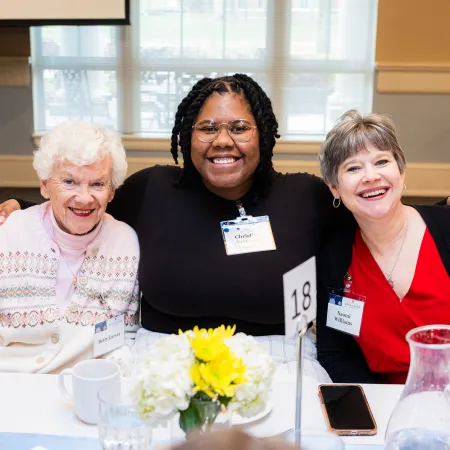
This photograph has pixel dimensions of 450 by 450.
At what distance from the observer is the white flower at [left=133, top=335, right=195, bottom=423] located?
0.97 metres

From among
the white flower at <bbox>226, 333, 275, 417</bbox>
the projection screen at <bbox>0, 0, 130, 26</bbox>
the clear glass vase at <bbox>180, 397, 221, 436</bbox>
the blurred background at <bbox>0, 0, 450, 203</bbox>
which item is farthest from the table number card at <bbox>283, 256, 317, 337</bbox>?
the blurred background at <bbox>0, 0, 450, 203</bbox>

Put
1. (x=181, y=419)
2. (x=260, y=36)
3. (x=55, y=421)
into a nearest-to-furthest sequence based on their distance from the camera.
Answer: (x=181, y=419) < (x=55, y=421) < (x=260, y=36)

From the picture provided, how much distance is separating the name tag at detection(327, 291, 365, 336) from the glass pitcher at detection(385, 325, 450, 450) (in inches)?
30.2

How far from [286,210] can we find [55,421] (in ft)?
3.43

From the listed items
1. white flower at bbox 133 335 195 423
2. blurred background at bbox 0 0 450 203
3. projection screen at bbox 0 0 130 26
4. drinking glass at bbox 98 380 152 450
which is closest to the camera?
white flower at bbox 133 335 195 423

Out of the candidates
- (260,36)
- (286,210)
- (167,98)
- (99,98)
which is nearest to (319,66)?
(260,36)

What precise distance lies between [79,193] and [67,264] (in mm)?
225

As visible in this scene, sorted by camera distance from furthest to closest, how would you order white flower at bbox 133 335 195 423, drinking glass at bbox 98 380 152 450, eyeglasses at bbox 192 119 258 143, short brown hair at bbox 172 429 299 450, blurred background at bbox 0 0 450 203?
blurred background at bbox 0 0 450 203, eyeglasses at bbox 192 119 258 143, drinking glass at bbox 98 380 152 450, white flower at bbox 133 335 195 423, short brown hair at bbox 172 429 299 450

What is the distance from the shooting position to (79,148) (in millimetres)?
1909

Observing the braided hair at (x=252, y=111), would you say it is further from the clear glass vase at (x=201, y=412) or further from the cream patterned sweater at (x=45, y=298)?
the clear glass vase at (x=201, y=412)

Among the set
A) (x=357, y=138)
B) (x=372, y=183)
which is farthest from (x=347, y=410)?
(x=357, y=138)

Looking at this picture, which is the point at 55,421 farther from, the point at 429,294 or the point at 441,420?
the point at 429,294

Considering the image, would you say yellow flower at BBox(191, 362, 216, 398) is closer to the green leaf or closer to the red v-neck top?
the green leaf

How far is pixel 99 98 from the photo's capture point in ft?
18.6
